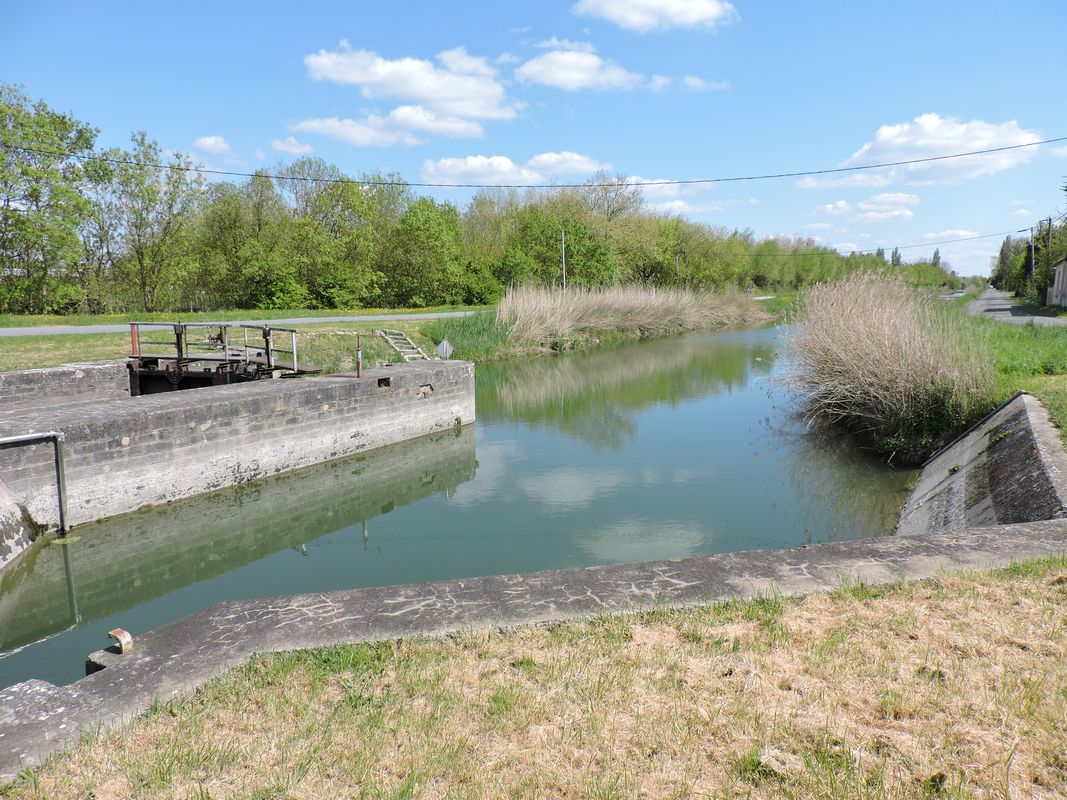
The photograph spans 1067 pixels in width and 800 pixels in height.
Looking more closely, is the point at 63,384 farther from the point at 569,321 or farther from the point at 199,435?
the point at 569,321

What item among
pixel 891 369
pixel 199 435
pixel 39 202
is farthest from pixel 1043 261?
pixel 39 202

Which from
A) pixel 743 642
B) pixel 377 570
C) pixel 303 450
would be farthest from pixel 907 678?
pixel 303 450

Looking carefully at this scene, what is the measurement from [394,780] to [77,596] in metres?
6.13

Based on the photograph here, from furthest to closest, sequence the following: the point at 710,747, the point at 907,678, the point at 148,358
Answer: the point at 148,358, the point at 907,678, the point at 710,747

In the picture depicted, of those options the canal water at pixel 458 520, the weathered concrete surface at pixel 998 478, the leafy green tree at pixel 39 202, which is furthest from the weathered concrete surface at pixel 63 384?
the leafy green tree at pixel 39 202

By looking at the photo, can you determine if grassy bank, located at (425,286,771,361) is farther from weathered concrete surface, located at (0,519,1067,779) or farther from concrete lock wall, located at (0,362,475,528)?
weathered concrete surface, located at (0,519,1067,779)

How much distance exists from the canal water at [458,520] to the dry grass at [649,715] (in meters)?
3.46

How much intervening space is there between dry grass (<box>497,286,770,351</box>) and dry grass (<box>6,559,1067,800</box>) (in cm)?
2296

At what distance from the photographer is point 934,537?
192 inches

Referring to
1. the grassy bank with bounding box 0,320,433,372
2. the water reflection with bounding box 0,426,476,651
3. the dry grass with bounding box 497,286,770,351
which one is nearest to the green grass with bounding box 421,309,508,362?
the dry grass with bounding box 497,286,770,351

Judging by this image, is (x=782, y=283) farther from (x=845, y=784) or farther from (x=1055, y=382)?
(x=845, y=784)

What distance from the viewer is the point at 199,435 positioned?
9492 millimetres

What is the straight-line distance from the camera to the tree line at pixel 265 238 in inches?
1091

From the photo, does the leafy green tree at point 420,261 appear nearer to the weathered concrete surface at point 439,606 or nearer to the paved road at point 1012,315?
the paved road at point 1012,315
